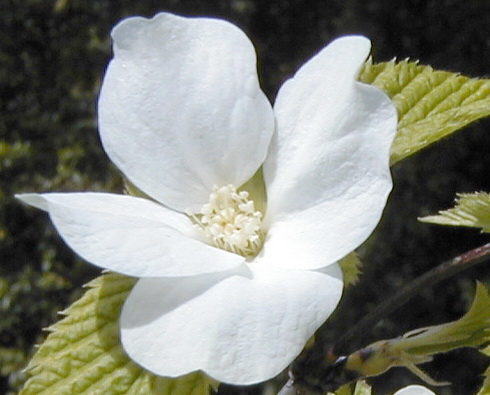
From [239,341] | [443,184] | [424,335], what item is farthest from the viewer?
[443,184]

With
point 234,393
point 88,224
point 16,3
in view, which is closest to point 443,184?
point 234,393

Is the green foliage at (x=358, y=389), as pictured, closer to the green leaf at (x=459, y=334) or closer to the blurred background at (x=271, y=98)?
the green leaf at (x=459, y=334)

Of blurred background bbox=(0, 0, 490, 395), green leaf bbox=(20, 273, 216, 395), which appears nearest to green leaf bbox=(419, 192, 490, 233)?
green leaf bbox=(20, 273, 216, 395)

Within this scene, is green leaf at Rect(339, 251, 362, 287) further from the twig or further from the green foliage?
the green foliage

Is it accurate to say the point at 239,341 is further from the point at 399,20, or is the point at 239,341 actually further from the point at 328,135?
the point at 399,20

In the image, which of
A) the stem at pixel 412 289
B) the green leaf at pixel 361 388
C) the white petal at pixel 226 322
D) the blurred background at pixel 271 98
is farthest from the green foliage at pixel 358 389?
the blurred background at pixel 271 98

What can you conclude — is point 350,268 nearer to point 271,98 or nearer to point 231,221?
point 231,221

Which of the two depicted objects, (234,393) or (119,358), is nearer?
(119,358)
